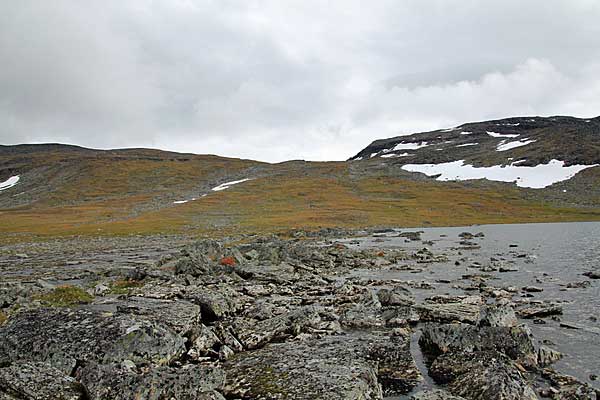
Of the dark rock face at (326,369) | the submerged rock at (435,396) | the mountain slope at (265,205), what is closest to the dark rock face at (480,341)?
the dark rock face at (326,369)

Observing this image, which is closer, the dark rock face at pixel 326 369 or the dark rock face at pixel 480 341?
the dark rock face at pixel 326 369

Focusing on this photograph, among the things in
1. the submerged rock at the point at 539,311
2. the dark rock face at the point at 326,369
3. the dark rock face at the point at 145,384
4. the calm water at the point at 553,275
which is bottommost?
the calm water at the point at 553,275

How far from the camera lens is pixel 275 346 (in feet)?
56.3

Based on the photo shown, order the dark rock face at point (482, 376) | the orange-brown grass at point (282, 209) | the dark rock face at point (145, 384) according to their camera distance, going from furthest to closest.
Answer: the orange-brown grass at point (282, 209)
the dark rock face at point (482, 376)
the dark rock face at point (145, 384)

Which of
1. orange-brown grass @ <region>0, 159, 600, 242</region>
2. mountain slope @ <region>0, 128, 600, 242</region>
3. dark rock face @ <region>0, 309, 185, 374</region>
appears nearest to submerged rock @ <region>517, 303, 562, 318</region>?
dark rock face @ <region>0, 309, 185, 374</region>

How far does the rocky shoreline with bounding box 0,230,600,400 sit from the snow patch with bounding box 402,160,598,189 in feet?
504

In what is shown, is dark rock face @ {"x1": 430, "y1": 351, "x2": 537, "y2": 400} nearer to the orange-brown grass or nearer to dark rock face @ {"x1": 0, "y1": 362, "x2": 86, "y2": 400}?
dark rock face @ {"x1": 0, "y1": 362, "x2": 86, "y2": 400}

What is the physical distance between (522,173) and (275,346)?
184077mm

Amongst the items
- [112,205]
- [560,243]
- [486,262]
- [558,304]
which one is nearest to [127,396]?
[558,304]

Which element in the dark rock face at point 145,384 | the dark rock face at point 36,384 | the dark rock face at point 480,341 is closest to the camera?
the dark rock face at point 36,384

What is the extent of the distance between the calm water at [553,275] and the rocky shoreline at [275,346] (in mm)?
1070

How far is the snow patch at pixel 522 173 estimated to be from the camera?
165375 millimetres

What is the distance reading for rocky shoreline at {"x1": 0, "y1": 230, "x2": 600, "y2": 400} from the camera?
1250 centimetres

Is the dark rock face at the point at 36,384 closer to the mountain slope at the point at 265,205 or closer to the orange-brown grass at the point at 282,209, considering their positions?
the mountain slope at the point at 265,205
